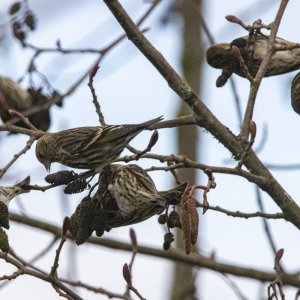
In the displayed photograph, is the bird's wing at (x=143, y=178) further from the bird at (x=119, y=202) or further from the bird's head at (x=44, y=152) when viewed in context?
the bird's head at (x=44, y=152)

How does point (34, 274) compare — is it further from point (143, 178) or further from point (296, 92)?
point (296, 92)

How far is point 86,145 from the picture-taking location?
4371 mm

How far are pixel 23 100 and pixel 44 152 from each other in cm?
112

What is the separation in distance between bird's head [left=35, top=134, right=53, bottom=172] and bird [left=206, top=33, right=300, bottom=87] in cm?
84

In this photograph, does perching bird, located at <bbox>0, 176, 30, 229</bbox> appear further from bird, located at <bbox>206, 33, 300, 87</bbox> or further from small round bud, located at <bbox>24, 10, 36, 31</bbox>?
small round bud, located at <bbox>24, 10, 36, 31</bbox>

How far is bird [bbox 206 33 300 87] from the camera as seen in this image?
3.86 meters

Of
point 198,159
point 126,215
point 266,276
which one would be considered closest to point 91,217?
point 126,215

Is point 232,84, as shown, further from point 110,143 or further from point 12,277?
point 12,277

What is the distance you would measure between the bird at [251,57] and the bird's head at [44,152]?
84 cm

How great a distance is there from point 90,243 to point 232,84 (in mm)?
1710

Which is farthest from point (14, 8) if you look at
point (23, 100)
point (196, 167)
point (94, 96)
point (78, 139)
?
point (196, 167)

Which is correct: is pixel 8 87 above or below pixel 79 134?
above

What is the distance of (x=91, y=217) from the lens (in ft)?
11.3

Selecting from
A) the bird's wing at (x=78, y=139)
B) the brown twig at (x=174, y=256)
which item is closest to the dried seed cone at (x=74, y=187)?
the bird's wing at (x=78, y=139)
